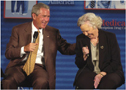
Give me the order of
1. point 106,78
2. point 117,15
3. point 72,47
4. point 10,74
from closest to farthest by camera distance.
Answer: point 106,78, point 10,74, point 72,47, point 117,15

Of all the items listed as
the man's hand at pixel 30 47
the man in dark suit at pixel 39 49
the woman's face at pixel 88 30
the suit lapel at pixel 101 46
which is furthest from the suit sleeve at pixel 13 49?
the suit lapel at pixel 101 46

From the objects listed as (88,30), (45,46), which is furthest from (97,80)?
(45,46)

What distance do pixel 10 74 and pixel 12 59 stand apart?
0.88 feet

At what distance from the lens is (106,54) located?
4.02 meters

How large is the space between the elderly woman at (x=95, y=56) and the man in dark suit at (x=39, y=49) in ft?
1.21

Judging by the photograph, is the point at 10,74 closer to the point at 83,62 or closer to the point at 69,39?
the point at 83,62

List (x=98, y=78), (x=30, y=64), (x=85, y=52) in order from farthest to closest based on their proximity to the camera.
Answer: (x=30, y=64) < (x=85, y=52) < (x=98, y=78)

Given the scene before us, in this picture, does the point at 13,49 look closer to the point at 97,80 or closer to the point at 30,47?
the point at 30,47

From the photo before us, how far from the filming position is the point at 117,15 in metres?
5.12

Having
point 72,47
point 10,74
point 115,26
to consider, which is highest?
point 115,26

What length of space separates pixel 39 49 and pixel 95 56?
2.90 ft

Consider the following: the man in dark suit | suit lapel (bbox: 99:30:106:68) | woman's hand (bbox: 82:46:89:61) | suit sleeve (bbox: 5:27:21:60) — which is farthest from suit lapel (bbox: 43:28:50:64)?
suit lapel (bbox: 99:30:106:68)

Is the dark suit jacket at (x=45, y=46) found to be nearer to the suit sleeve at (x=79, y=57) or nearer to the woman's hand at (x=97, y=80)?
the suit sleeve at (x=79, y=57)

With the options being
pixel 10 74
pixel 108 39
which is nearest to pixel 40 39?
pixel 10 74
